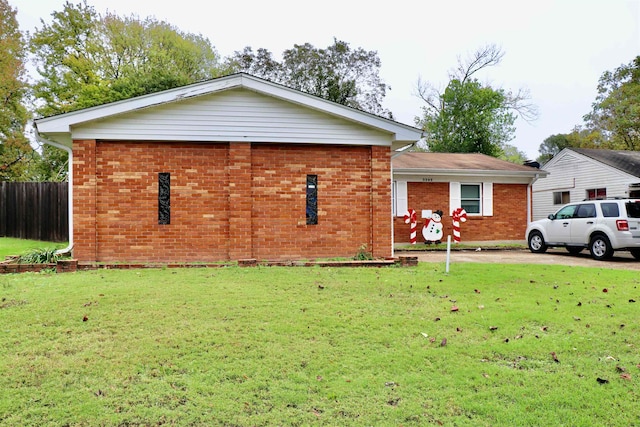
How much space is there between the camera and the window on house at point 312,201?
33.2 ft

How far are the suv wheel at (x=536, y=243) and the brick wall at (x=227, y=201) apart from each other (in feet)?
22.6

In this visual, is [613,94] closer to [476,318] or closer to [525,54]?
[525,54]

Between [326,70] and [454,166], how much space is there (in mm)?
19061

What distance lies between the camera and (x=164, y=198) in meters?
9.55

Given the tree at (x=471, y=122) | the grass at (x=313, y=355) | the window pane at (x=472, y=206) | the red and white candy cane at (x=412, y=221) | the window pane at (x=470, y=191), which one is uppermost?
the tree at (x=471, y=122)

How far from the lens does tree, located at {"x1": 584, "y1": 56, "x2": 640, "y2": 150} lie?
30.8m

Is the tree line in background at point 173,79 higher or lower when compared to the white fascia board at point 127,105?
higher

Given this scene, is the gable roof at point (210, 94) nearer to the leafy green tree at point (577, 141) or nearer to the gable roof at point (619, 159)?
the gable roof at point (619, 159)

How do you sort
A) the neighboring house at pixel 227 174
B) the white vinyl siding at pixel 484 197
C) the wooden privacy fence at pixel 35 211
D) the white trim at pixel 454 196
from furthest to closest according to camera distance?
the white vinyl siding at pixel 484 197
the white trim at pixel 454 196
the wooden privacy fence at pixel 35 211
the neighboring house at pixel 227 174

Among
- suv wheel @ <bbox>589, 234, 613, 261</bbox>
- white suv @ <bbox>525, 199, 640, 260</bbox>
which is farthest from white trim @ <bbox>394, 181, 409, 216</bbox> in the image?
suv wheel @ <bbox>589, 234, 613, 261</bbox>

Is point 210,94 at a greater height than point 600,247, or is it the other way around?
point 210,94

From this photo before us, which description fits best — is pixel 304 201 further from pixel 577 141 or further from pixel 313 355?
pixel 577 141

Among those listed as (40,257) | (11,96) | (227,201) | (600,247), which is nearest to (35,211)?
(40,257)

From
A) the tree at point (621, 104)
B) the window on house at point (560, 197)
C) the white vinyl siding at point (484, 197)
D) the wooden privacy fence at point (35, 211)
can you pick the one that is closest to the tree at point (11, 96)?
the wooden privacy fence at point (35, 211)
